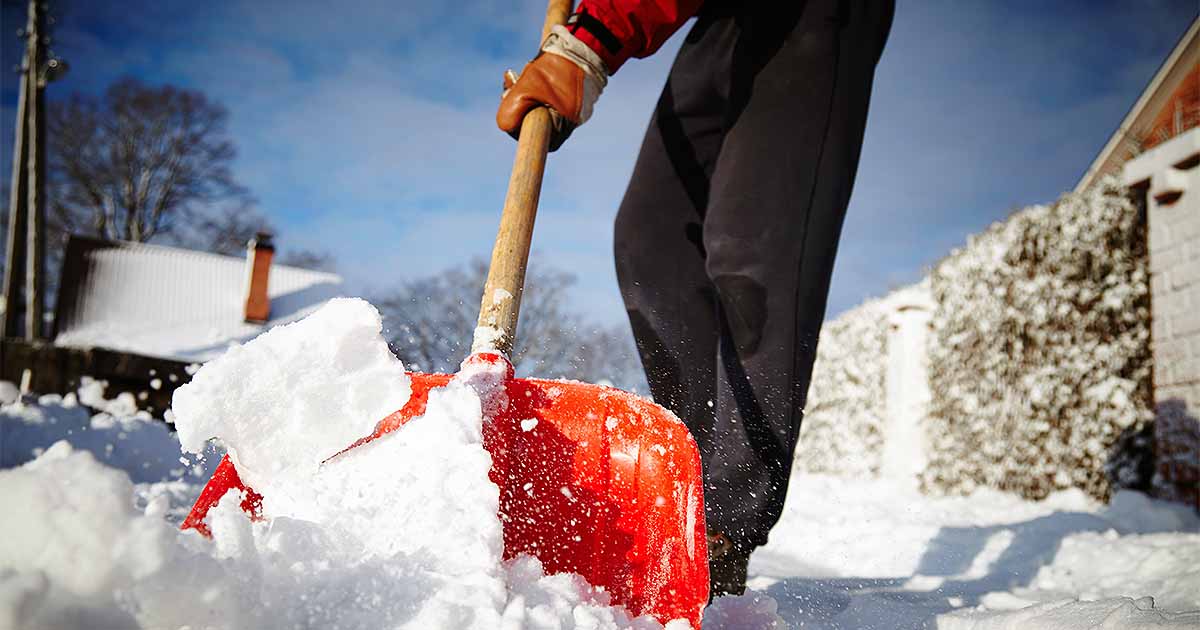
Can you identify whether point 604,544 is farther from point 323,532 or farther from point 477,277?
point 477,277

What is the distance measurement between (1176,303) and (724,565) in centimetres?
409

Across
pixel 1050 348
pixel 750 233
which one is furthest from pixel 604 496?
pixel 1050 348

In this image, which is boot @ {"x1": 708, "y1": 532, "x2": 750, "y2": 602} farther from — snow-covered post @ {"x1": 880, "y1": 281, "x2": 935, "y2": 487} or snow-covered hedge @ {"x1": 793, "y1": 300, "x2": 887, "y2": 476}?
snow-covered hedge @ {"x1": 793, "y1": 300, "x2": 887, "y2": 476}

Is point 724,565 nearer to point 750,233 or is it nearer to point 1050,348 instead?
point 750,233

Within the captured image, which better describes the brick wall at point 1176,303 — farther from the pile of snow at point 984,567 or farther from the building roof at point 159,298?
the building roof at point 159,298

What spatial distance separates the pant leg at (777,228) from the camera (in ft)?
5.00

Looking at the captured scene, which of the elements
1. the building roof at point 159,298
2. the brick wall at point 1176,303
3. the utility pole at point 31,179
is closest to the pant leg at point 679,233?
the brick wall at point 1176,303

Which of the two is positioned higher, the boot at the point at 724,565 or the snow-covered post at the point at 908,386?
the snow-covered post at the point at 908,386

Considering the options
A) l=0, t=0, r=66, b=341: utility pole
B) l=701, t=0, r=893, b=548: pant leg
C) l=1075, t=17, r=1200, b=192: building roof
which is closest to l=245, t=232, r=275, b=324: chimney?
l=0, t=0, r=66, b=341: utility pole

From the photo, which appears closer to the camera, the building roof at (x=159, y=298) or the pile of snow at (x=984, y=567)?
the pile of snow at (x=984, y=567)

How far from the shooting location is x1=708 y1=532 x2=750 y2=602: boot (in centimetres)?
148

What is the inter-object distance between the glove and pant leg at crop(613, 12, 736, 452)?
39 cm

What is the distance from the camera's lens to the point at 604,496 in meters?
1.12

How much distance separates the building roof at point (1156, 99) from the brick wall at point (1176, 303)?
10.6m
